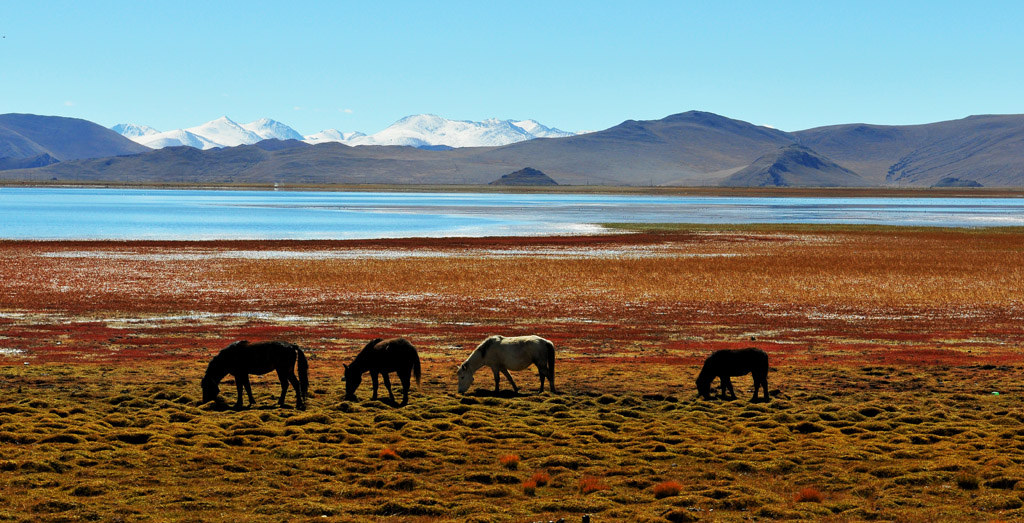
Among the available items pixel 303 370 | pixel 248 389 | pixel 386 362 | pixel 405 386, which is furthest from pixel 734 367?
pixel 248 389

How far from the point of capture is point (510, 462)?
14281 millimetres

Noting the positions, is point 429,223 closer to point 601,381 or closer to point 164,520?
point 601,381

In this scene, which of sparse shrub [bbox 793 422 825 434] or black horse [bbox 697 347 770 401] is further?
black horse [bbox 697 347 770 401]

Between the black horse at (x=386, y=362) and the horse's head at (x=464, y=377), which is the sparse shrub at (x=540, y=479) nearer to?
the black horse at (x=386, y=362)

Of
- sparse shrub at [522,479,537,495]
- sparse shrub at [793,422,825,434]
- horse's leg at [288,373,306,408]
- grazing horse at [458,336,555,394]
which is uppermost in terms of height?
grazing horse at [458,336,555,394]

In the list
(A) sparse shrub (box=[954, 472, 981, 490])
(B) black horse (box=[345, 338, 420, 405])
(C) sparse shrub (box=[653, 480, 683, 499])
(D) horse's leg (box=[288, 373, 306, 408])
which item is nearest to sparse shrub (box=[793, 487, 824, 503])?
(C) sparse shrub (box=[653, 480, 683, 499])

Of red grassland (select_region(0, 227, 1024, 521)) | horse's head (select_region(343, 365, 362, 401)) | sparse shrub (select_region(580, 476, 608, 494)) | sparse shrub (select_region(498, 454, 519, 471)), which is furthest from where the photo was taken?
horse's head (select_region(343, 365, 362, 401))

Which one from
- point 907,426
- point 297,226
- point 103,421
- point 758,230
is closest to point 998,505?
point 907,426

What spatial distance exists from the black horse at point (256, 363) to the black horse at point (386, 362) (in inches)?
40.8

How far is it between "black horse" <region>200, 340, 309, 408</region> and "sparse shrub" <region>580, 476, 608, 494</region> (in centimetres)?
699

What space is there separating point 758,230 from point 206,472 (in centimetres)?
8656

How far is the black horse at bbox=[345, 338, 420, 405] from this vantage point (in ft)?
62.3

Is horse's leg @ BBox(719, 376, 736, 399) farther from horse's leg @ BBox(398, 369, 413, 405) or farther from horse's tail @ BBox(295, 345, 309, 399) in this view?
horse's tail @ BBox(295, 345, 309, 399)

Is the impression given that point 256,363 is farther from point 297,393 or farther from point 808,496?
point 808,496
